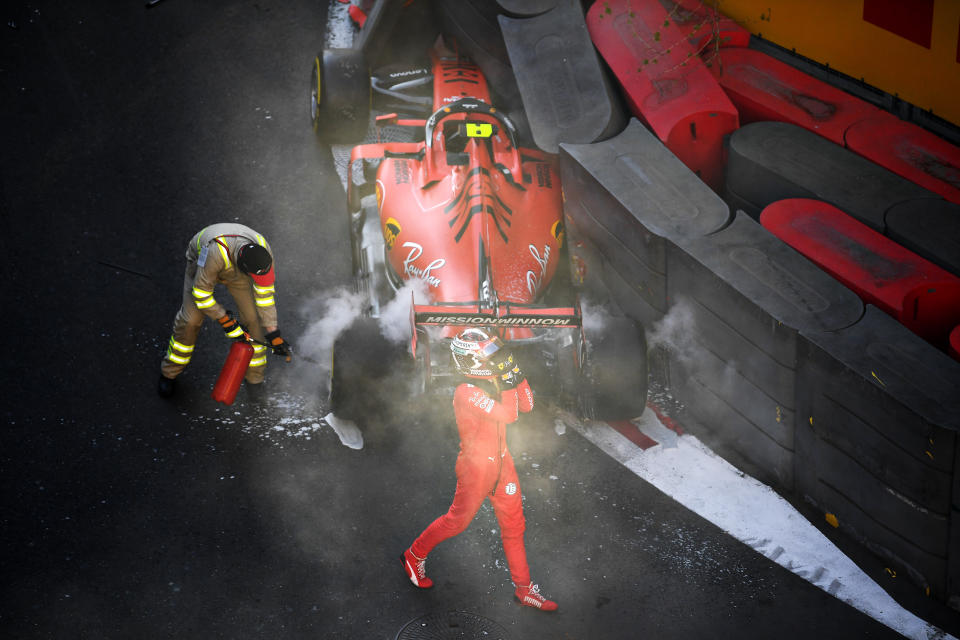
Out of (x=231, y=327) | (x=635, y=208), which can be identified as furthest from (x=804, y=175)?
(x=231, y=327)

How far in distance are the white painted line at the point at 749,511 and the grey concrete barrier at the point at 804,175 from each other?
7.12 feet

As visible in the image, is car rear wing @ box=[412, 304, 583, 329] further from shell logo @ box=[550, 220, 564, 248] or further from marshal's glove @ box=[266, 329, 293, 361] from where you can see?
shell logo @ box=[550, 220, 564, 248]

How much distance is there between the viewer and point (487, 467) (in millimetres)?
6133

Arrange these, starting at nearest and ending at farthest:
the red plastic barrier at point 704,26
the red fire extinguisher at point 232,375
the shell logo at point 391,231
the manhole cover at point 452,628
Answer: the manhole cover at point 452,628
the red fire extinguisher at point 232,375
the shell logo at point 391,231
the red plastic barrier at point 704,26

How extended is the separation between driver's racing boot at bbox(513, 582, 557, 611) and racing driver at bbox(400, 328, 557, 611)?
9 centimetres

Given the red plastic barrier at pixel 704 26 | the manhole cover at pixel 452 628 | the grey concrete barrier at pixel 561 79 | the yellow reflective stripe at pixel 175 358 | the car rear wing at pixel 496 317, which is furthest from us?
the red plastic barrier at pixel 704 26

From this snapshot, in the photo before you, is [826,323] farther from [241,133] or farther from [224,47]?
[224,47]

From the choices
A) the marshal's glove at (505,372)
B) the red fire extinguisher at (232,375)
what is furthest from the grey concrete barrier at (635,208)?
the red fire extinguisher at (232,375)

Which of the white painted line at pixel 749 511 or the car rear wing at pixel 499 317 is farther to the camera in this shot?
the car rear wing at pixel 499 317

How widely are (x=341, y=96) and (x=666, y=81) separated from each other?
3.56 m

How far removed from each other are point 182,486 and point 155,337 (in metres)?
1.89

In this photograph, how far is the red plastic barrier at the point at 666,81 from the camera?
886cm

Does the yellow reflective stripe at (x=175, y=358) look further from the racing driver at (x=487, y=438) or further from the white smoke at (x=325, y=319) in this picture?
the racing driver at (x=487, y=438)

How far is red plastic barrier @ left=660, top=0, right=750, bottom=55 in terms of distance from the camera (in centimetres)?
1005
